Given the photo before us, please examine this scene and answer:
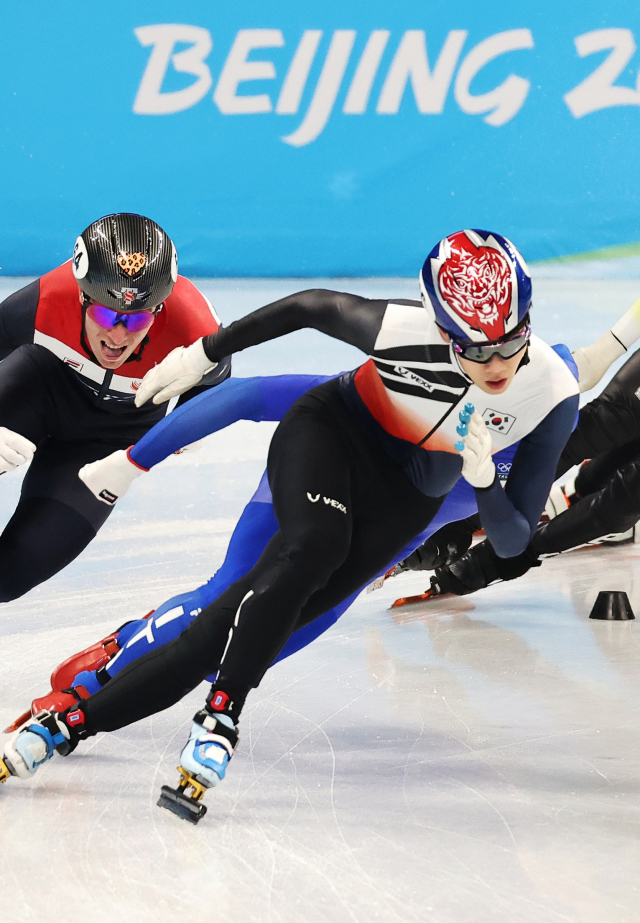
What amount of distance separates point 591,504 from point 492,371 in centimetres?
199

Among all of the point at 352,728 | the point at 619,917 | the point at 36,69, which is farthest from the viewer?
the point at 36,69

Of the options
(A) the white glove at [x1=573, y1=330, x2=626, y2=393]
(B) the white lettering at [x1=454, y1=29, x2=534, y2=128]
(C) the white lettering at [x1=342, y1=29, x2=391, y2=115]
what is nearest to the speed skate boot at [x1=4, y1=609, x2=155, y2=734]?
(A) the white glove at [x1=573, y1=330, x2=626, y2=393]

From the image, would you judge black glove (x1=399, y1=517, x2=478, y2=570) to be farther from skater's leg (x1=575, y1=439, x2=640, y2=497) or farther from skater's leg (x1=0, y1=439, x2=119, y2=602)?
skater's leg (x1=0, y1=439, x2=119, y2=602)

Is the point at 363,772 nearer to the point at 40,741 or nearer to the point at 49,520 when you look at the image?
the point at 40,741

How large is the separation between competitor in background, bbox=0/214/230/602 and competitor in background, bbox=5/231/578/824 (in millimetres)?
386

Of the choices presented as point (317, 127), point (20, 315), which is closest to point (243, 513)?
point (20, 315)

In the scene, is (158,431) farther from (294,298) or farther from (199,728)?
(199,728)

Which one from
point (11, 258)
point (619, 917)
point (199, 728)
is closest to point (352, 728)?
point (199, 728)

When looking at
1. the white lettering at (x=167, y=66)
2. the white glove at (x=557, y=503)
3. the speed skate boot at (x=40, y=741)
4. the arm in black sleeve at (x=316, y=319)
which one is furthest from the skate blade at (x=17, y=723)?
the white lettering at (x=167, y=66)

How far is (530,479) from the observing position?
2.60 meters

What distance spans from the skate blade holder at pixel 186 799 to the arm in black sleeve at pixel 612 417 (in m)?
2.18

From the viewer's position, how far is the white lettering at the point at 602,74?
30.2ft

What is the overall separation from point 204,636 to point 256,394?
0.66 metres

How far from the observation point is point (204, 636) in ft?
8.57
